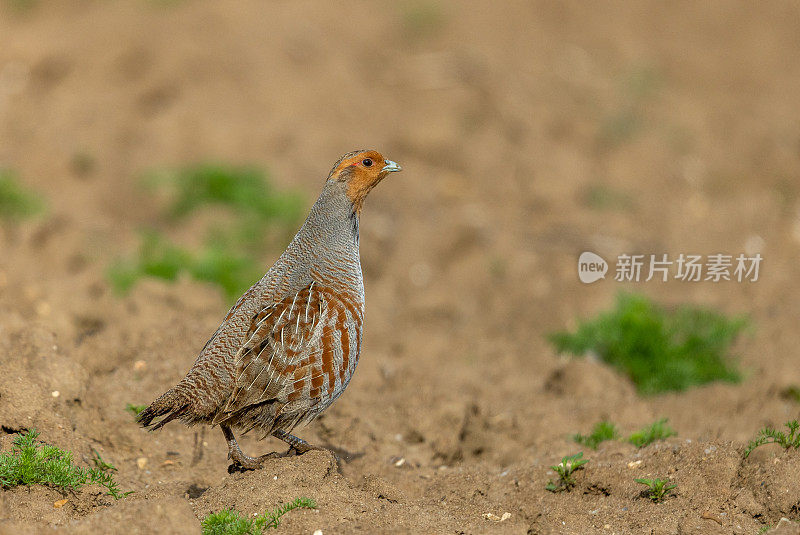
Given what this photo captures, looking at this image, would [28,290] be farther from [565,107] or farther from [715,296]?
[565,107]

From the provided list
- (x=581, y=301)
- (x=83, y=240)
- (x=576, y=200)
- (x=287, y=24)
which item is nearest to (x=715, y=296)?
(x=581, y=301)

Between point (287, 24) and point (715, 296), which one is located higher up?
point (287, 24)

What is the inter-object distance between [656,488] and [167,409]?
268 centimetres

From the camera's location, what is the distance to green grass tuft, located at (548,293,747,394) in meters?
7.43

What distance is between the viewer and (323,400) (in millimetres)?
4922

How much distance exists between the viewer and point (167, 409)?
464 centimetres

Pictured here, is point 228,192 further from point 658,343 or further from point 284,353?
point 284,353

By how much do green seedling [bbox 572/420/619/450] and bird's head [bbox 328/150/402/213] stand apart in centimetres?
223

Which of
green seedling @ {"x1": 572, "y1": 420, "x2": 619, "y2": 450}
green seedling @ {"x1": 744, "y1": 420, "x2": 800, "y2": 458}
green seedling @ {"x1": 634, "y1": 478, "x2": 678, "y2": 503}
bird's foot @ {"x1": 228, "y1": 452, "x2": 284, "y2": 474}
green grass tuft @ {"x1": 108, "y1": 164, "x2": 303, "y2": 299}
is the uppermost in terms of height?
green grass tuft @ {"x1": 108, "y1": 164, "x2": 303, "y2": 299}

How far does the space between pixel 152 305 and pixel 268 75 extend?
5.95m

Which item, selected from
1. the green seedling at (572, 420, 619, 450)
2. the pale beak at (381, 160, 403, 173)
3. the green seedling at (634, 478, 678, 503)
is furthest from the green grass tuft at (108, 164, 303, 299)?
the green seedling at (634, 478, 678, 503)

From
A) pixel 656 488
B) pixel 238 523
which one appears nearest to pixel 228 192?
pixel 238 523

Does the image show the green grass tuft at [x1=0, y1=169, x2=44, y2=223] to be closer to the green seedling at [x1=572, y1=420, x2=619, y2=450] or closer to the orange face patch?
the orange face patch

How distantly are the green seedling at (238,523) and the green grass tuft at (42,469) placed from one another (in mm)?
781
